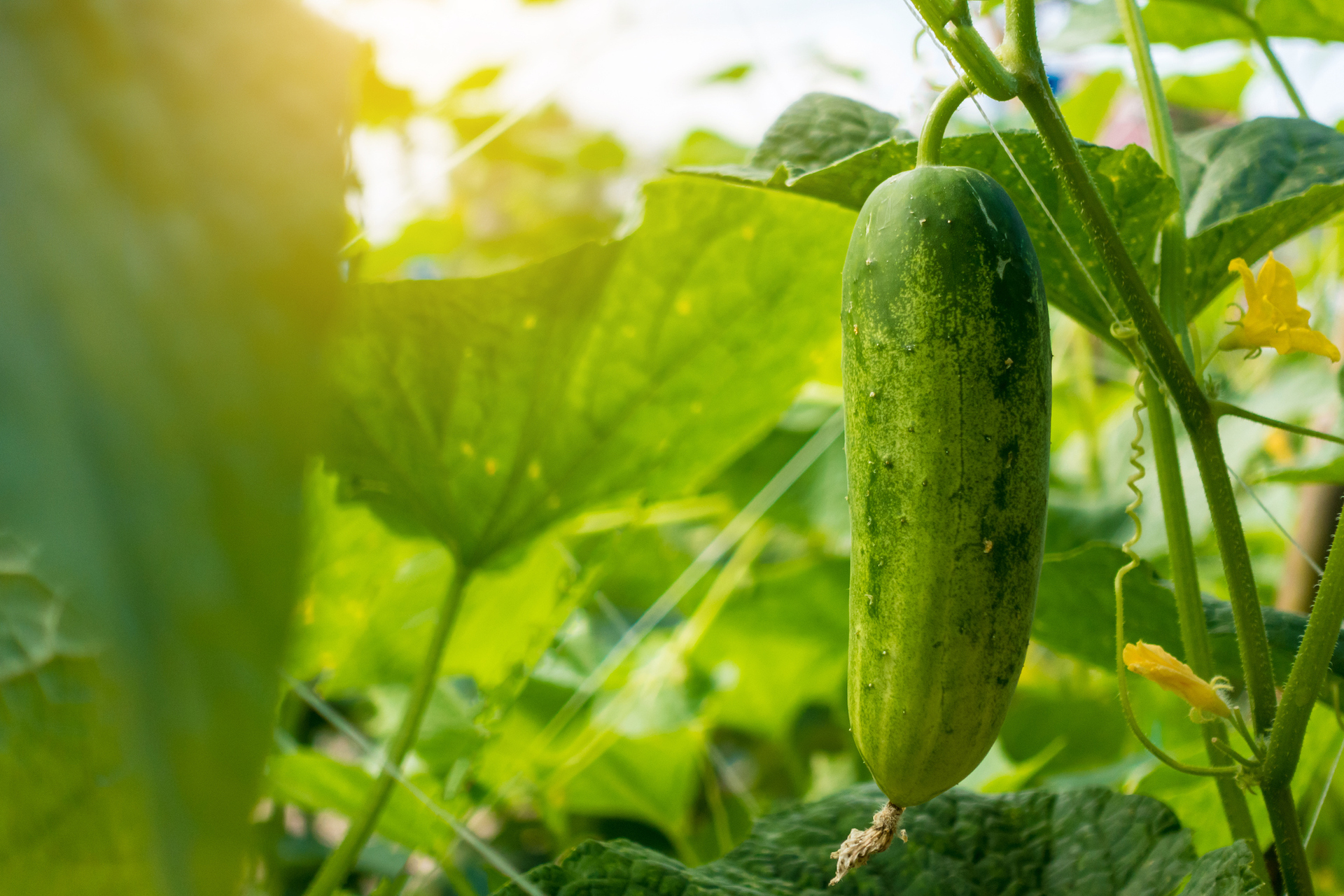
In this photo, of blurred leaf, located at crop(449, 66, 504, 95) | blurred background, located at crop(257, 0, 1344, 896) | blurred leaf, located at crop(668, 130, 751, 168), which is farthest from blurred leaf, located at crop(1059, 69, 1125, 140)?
blurred leaf, located at crop(449, 66, 504, 95)

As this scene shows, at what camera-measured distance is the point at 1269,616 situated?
519 mm

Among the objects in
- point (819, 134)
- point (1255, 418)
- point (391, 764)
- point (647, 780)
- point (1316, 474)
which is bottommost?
point (647, 780)

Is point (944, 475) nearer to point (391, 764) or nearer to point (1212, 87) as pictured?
point (391, 764)

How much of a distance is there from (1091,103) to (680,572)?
672 millimetres

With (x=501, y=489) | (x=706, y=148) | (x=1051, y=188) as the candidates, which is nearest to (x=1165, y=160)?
(x=1051, y=188)

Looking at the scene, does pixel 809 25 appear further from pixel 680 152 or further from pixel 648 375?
pixel 680 152

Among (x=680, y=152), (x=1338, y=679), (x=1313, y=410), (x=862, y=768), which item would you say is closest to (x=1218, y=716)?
(x=1338, y=679)

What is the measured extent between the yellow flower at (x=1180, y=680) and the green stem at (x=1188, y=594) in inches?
2.0

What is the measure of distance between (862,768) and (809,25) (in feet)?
2.07

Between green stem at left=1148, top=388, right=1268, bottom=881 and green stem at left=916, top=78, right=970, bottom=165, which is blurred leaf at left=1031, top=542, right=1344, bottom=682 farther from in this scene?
green stem at left=916, top=78, right=970, bottom=165

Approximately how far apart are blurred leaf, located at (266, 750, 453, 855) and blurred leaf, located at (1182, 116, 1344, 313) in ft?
1.86

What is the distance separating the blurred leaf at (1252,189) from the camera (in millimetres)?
455

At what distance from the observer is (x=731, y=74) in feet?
4.41

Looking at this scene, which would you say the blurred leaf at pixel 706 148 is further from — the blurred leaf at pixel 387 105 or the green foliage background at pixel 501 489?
the blurred leaf at pixel 387 105
